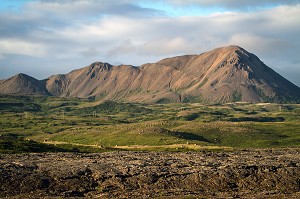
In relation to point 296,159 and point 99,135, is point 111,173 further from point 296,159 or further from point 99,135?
point 99,135

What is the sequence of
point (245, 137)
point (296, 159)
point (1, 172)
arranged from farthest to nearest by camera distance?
1. point (245, 137)
2. point (296, 159)
3. point (1, 172)

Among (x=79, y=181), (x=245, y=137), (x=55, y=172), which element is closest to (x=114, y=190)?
(x=79, y=181)

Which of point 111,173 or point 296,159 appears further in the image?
point 296,159

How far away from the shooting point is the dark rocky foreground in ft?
159

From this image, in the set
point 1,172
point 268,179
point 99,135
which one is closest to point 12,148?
point 1,172

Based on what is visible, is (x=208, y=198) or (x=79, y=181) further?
(x=79, y=181)

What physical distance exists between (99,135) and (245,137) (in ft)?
185

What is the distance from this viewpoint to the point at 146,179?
53625mm

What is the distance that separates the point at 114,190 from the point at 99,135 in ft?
382

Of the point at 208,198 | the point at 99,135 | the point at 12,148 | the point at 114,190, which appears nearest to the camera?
the point at 208,198

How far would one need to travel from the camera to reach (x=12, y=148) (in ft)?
291

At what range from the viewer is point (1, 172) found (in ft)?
176

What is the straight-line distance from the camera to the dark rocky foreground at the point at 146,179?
159 feet

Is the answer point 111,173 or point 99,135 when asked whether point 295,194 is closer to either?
point 111,173
